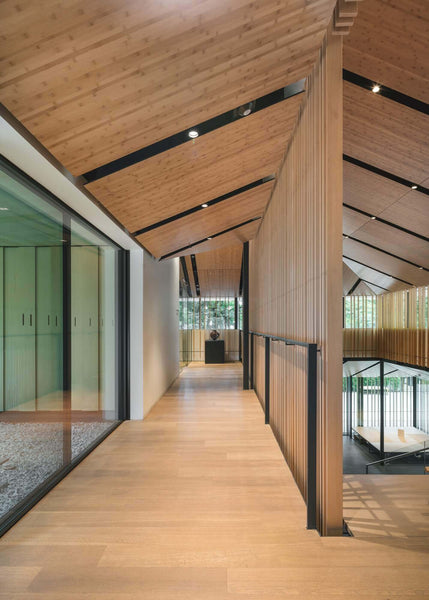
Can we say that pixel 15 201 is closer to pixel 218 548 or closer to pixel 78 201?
pixel 78 201

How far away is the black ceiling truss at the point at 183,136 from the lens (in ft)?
10.9

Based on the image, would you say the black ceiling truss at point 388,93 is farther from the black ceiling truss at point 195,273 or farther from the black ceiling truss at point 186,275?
the black ceiling truss at point 186,275

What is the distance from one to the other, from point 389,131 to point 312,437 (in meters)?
4.07

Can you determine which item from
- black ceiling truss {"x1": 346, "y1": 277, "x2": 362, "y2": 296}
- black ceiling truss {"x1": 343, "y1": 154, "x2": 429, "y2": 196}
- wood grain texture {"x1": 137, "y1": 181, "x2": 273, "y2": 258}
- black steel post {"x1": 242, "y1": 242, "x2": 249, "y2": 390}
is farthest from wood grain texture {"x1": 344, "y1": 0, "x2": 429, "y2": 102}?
black ceiling truss {"x1": 346, "y1": 277, "x2": 362, "y2": 296}

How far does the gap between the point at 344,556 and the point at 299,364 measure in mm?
1558

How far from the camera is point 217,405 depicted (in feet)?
23.0

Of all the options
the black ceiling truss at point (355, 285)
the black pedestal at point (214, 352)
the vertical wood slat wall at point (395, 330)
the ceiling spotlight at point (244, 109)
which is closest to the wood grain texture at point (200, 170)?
the ceiling spotlight at point (244, 109)

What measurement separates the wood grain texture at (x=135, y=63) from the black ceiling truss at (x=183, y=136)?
0.12m

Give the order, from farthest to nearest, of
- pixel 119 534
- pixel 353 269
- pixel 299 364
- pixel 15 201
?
pixel 353 269
pixel 299 364
pixel 15 201
pixel 119 534

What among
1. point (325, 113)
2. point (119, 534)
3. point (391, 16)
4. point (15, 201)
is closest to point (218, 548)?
point (119, 534)

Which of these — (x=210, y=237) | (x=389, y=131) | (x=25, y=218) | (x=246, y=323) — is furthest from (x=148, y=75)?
(x=246, y=323)

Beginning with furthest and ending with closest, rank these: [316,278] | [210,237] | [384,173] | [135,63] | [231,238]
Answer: [231,238]
[210,237]
[384,173]
[316,278]
[135,63]

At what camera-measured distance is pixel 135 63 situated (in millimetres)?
2305

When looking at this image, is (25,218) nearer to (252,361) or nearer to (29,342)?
(29,342)
